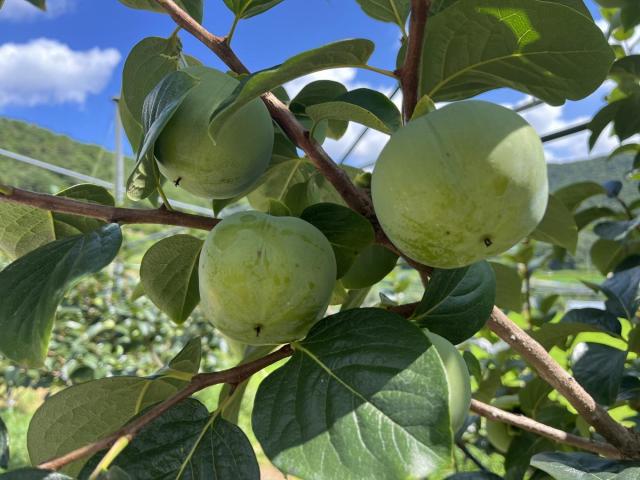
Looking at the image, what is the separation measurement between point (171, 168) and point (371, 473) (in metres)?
0.42

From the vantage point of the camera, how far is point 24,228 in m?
0.90

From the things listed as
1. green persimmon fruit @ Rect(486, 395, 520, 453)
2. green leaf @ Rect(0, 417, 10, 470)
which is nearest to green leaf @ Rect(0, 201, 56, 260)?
green leaf @ Rect(0, 417, 10, 470)

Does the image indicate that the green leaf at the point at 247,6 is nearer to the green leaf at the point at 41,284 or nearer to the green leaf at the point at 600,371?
the green leaf at the point at 41,284

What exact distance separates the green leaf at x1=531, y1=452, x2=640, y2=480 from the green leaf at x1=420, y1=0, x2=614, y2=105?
0.45m

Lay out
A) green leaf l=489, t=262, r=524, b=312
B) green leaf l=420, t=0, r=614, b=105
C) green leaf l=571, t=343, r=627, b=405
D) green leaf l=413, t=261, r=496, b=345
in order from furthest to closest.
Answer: green leaf l=489, t=262, r=524, b=312 < green leaf l=571, t=343, r=627, b=405 < green leaf l=413, t=261, r=496, b=345 < green leaf l=420, t=0, r=614, b=105

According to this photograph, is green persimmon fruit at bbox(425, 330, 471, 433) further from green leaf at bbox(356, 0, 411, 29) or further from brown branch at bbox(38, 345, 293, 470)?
green leaf at bbox(356, 0, 411, 29)

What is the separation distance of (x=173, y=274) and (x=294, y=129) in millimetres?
289

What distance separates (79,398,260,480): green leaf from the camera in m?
0.60

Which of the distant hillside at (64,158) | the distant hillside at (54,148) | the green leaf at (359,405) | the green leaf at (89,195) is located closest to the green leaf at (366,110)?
the green leaf at (359,405)

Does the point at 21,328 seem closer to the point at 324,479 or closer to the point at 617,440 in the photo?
the point at 324,479

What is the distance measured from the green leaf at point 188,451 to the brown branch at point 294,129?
0.32 meters

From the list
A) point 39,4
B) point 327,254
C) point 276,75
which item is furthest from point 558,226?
point 39,4

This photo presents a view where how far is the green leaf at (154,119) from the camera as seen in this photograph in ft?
1.86

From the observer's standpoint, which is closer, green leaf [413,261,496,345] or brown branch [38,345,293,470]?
brown branch [38,345,293,470]
